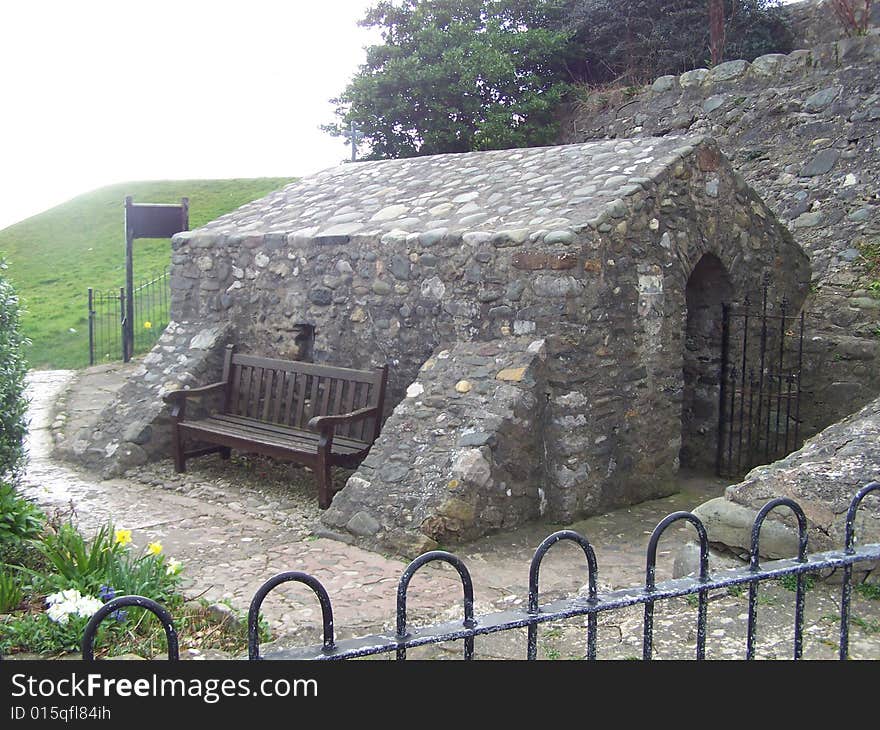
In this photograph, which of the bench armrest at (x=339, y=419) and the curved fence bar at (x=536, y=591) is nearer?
the curved fence bar at (x=536, y=591)

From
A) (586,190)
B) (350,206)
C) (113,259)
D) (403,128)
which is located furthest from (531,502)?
(113,259)

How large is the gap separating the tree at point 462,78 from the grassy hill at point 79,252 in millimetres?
6436

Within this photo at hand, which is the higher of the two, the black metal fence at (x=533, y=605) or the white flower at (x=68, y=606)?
the black metal fence at (x=533, y=605)

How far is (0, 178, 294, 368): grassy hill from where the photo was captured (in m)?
15.9

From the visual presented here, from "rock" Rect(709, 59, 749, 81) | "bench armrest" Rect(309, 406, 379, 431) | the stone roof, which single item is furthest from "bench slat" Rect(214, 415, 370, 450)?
"rock" Rect(709, 59, 749, 81)

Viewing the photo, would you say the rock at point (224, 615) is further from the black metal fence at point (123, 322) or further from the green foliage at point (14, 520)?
the black metal fence at point (123, 322)

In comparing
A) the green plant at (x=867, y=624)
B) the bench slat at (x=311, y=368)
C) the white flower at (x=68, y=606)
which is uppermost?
the bench slat at (x=311, y=368)

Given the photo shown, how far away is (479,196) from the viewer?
7.49 m

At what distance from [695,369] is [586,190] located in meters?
2.16

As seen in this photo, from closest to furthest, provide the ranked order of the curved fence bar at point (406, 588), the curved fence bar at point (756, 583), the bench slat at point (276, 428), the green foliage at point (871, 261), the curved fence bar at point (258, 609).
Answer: the curved fence bar at point (258, 609) → the curved fence bar at point (406, 588) → the curved fence bar at point (756, 583) → the bench slat at point (276, 428) → the green foliage at point (871, 261)

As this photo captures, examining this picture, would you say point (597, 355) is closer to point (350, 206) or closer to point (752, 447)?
point (752, 447)

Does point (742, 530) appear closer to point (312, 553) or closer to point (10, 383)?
point (312, 553)

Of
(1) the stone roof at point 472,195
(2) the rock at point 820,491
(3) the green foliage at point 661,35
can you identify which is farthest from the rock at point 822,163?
(2) the rock at point 820,491

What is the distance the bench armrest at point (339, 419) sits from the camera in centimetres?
651
